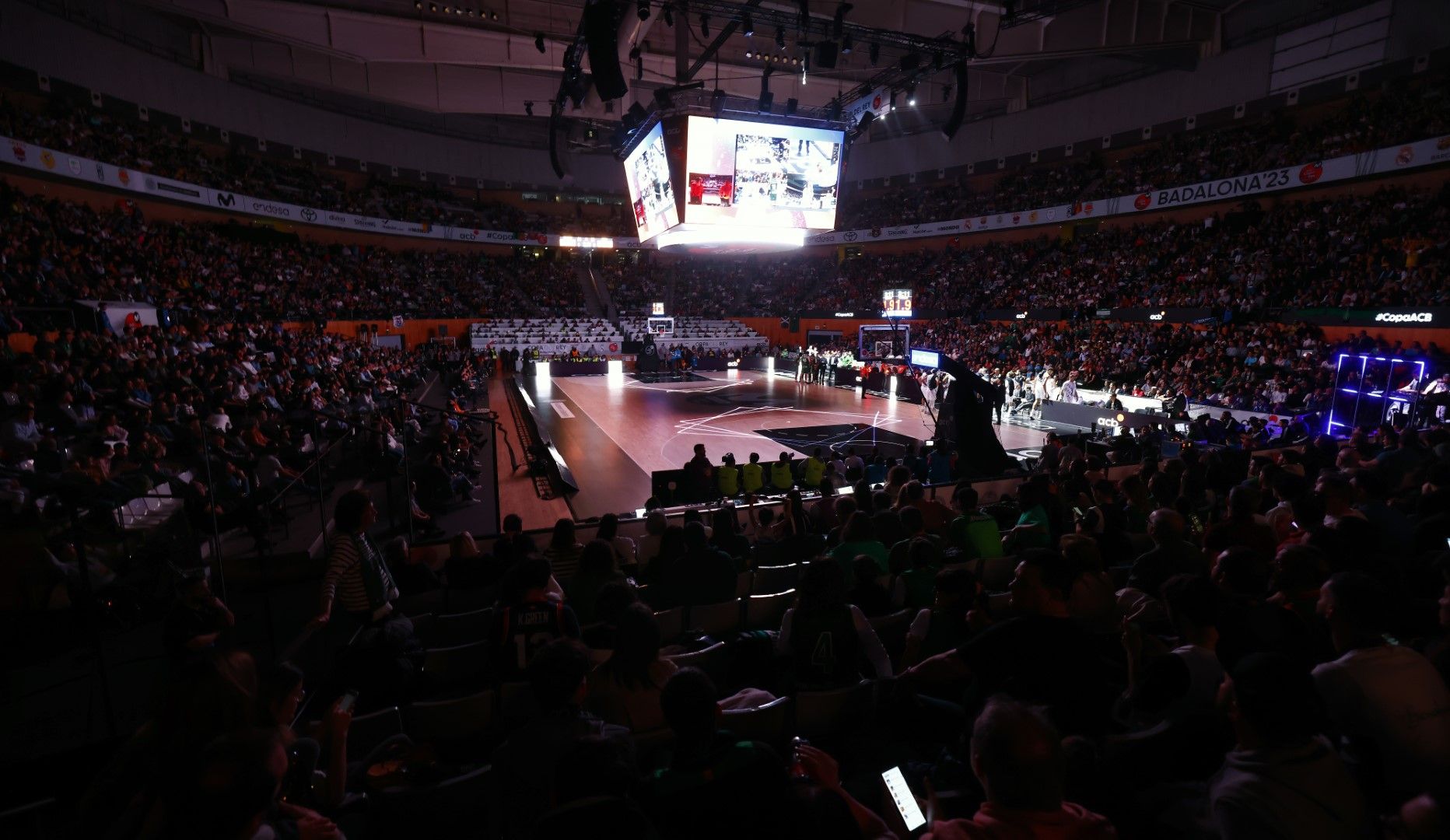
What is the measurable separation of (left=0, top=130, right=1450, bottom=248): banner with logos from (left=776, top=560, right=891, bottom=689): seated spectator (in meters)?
14.9

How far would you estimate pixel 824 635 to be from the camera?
3.07 meters

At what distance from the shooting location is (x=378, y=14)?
21.6 metres

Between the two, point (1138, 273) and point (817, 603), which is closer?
point (817, 603)

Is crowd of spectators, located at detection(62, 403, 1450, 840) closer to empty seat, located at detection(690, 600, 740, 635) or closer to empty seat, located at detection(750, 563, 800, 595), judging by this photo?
empty seat, located at detection(690, 600, 740, 635)

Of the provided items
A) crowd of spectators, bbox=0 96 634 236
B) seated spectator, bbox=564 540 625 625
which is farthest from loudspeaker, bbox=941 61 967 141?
crowd of spectators, bbox=0 96 634 236

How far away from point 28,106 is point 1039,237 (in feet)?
128

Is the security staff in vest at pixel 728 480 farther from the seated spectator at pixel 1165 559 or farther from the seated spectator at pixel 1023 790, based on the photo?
the seated spectator at pixel 1023 790

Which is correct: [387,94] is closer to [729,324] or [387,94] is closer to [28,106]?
[28,106]

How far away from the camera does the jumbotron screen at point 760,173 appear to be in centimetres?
1368

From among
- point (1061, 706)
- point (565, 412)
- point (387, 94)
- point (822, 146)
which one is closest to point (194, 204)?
point (387, 94)

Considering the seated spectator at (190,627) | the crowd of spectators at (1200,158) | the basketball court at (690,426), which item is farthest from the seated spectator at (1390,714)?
the crowd of spectators at (1200,158)

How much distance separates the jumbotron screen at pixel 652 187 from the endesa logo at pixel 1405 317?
1787cm

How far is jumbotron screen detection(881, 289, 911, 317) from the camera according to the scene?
25775 mm

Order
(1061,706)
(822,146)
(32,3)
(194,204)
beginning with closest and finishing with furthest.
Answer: (1061,706) < (822,146) < (32,3) < (194,204)
